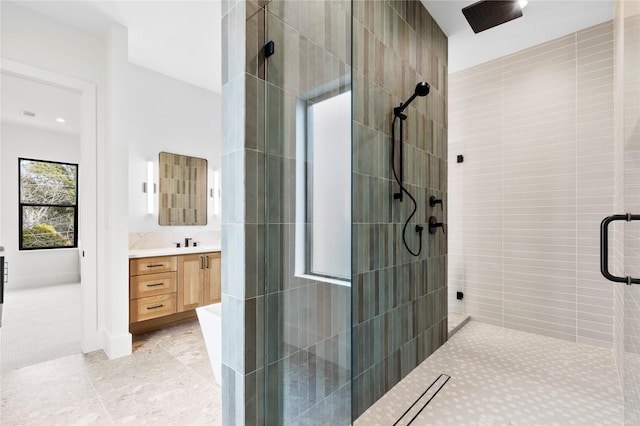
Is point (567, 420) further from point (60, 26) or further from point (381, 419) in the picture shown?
point (60, 26)

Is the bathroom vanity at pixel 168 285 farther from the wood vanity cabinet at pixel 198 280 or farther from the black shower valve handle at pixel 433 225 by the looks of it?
the black shower valve handle at pixel 433 225

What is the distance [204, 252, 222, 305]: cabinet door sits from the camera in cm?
347

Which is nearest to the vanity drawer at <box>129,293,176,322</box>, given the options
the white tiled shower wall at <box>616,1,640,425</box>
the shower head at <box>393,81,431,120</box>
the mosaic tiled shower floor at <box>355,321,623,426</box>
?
the mosaic tiled shower floor at <box>355,321,623,426</box>

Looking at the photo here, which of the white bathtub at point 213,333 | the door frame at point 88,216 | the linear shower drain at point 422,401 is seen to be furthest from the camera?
the door frame at point 88,216

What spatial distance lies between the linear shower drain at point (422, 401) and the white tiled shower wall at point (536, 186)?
4.76 feet

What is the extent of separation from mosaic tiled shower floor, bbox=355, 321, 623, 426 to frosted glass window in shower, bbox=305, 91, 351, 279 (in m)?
1.18

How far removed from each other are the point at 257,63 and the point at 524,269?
3.10 meters

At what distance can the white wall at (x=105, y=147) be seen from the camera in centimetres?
254

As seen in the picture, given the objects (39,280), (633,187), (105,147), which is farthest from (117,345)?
(39,280)

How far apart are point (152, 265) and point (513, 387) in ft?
10.2

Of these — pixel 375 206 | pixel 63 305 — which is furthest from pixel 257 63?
pixel 63 305

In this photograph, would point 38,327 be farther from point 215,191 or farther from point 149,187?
point 215,191

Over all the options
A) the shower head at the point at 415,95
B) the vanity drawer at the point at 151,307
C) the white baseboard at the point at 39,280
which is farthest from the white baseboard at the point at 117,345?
the white baseboard at the point at 39,280

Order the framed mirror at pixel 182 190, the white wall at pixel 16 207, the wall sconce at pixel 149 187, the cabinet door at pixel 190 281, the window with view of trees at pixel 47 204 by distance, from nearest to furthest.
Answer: the cabinet door at pixel 190 281, the wall sconce at pixel 149 187, the framed mirror at pixel 182 190, the white wall at pixel 16 207, the window with view of trees at pixel 47 204
